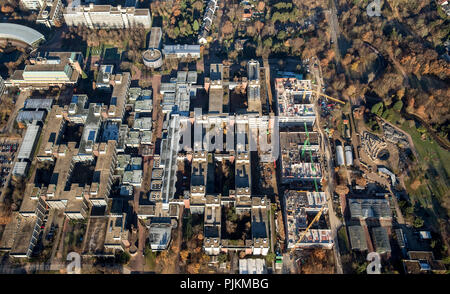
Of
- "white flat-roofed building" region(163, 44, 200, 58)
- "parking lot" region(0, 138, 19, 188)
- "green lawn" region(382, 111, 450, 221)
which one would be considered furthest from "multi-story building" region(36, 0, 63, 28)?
"green lawn" region(382, 111, 450, 221)

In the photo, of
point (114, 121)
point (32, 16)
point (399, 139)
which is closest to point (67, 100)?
point (114, 121)

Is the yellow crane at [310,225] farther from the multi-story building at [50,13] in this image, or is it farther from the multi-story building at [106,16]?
the multi-story building at [50,13]

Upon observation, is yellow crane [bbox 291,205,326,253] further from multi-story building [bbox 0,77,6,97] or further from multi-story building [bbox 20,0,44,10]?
multi-story building [bbox 20,0,44,10]

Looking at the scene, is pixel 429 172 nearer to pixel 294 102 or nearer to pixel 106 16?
pixel 294 102

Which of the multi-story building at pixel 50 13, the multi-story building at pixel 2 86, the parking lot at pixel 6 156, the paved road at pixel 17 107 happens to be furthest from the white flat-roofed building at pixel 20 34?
the parking lot at pixel 6 156

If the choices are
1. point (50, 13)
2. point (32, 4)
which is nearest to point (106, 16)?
point (50, 13)

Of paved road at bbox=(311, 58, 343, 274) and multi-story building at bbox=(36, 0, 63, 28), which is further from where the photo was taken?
multi-story building at bbox=(36, 0, 63, 28)
